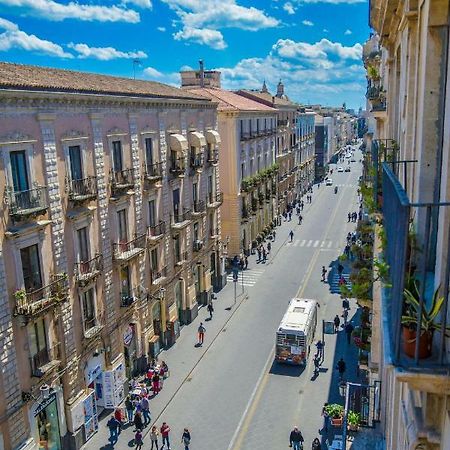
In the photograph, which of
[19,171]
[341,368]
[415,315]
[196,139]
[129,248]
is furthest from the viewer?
[196,139]

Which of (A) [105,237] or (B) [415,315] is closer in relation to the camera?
(B) [415,315]

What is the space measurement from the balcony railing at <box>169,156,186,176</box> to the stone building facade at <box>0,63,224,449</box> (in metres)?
0.08

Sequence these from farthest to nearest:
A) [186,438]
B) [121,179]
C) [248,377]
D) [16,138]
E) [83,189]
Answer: [248,377], [121,179], [83,189], [186,438], [16,138]

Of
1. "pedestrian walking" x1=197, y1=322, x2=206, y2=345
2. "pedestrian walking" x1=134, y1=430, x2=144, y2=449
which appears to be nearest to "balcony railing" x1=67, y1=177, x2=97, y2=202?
"pedestrian walking" x1=134, y1=430, x2=144, y2=449

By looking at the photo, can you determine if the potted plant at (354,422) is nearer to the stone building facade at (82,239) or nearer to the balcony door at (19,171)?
the stone building facade at (82,239)

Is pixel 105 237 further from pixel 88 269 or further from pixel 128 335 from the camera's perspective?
pixel 128 335

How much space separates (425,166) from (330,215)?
224 ft

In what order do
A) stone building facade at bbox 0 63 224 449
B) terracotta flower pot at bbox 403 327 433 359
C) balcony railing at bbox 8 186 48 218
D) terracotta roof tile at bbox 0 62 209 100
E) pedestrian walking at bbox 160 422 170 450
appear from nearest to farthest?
1. terracotta flower pot at bbox 403 327 433 359
2. balcony railing at bbox 8 186 48 218
3. stone building facade at bbox 0 63 224 449
4. terracotta roof tile at bbox 0 62 209 100
5. pedestrian walking at bbox 160 422 170 450

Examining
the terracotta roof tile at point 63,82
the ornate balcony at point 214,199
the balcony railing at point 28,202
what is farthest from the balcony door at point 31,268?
the ornate balcony at point 214,199

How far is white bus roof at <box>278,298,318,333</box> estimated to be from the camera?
2877 cm

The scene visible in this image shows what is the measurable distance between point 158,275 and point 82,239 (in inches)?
352

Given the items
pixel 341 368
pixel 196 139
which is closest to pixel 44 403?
pixel 341 368

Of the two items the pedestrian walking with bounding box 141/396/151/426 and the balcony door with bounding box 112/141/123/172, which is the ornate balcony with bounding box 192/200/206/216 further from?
the pedestrian walking with bounding box 141/396/151/426

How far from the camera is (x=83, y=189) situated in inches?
914
